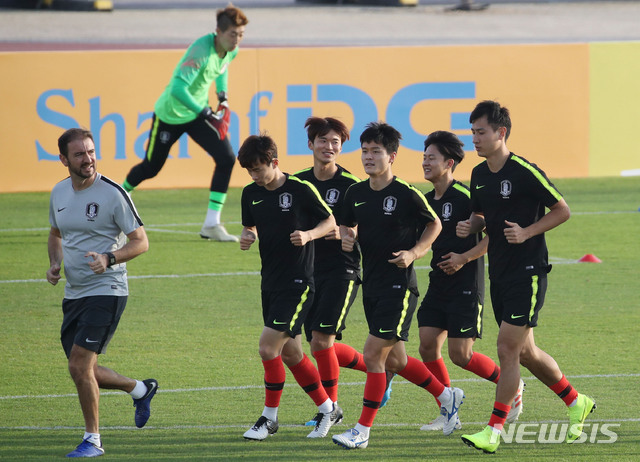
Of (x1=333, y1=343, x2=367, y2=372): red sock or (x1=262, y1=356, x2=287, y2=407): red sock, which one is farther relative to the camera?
(x1=333, y1=343, x2=367, y2=372): red sock

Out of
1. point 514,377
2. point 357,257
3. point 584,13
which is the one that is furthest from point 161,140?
point 584,13

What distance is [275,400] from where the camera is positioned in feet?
23.2

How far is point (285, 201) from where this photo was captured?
23.5 ft

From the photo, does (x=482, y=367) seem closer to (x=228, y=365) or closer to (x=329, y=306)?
(x=329, y=306)

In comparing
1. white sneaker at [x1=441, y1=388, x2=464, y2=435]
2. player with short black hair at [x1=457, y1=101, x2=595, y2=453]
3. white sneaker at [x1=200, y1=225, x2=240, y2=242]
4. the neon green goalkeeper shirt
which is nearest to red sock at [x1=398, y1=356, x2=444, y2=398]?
white sneaker at [x1=441, y1=388, x2=464, y2=435]

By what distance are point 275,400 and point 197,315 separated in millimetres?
3730

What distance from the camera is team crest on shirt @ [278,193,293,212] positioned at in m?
7.15

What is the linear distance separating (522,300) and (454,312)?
66cm

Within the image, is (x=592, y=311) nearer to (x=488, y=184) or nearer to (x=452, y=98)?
(x=488, y=184)

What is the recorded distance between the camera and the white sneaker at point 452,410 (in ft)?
23.2

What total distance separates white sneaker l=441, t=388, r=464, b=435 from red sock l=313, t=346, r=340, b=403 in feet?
2.38

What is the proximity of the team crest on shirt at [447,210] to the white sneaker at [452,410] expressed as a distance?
1094 millimetres

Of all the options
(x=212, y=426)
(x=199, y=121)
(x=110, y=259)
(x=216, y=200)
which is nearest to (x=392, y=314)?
(x=212, y=426)

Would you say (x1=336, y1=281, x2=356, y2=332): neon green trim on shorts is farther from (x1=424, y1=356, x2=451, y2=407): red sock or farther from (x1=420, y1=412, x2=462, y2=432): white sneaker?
(x1=420, y1=412, x2=462, y2=432): white sneaker
